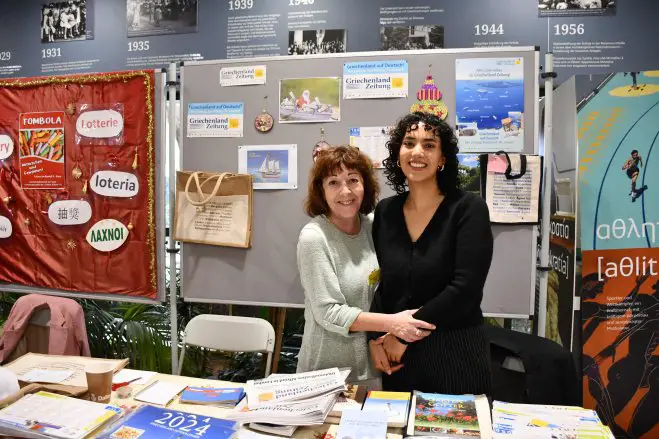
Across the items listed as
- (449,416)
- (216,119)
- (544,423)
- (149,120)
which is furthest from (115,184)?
(544,423)

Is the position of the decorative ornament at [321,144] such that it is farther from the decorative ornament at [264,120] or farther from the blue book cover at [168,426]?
the blue book cover at [168,426]

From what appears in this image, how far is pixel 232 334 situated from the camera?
2297mm

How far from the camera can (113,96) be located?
8.67 ft

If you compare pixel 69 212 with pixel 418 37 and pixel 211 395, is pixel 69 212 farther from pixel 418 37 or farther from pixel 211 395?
pixel 418 37

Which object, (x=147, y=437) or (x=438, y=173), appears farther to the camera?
(x=438, y=173)

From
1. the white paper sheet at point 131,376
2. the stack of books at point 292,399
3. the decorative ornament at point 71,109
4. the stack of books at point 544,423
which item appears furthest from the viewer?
the decorative ornament at point 71,109

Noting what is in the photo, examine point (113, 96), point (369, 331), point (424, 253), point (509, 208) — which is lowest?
point (369, 331)

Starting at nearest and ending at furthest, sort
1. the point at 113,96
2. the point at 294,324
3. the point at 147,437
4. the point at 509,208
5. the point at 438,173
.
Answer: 1. the point at 147,437
2. the point at 438,173
3. the point at 509,208
4. the point at 113,96
5. the point at 294,324

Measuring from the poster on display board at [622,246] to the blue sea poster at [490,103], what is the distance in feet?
1.61

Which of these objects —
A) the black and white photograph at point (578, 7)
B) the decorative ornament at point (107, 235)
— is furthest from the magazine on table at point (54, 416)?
the black and white photograph at point (578, 7)

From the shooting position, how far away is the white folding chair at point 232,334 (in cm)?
224

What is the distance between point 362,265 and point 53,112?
85.3 inches

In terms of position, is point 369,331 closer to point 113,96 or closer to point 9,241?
point 113,96

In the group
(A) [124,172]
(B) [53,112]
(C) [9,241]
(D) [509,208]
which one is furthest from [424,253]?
(C) [9,241]
